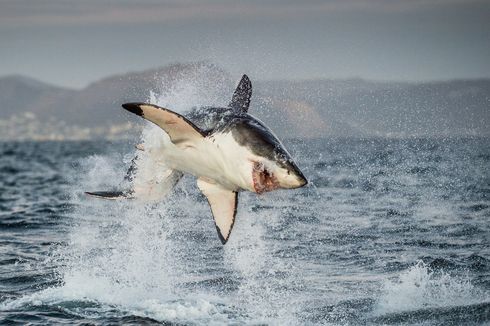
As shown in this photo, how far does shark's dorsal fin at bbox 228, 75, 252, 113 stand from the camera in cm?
911

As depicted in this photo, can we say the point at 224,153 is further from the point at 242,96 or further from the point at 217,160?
the point at 242,96

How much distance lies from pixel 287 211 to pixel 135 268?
8.26m

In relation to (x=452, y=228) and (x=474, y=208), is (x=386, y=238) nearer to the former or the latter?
(x=452, y=228)

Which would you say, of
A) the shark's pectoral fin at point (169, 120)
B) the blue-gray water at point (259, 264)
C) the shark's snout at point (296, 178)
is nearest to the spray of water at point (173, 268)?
the blue-gray water at point (259, 264)

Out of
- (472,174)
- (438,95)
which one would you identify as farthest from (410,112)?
(472,174)

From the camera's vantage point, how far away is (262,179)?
674 centimetres

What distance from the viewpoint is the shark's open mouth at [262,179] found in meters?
6.62

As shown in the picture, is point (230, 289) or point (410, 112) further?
point (410, 112)

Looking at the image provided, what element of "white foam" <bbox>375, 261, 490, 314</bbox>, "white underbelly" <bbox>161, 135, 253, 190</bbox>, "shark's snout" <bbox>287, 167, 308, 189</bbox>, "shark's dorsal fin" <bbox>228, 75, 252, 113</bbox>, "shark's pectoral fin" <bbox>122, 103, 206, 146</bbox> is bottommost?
"white foam" <bbox>375, 261, 490, 314</bbox>

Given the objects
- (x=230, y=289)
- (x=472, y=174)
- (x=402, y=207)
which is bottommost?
(x=230, y=289)

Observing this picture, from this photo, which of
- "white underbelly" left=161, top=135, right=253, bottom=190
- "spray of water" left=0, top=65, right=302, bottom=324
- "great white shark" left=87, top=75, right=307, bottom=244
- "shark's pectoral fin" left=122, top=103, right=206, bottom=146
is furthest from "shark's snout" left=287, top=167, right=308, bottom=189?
"spray of water" left=0, top=65, right=302, bottom=324

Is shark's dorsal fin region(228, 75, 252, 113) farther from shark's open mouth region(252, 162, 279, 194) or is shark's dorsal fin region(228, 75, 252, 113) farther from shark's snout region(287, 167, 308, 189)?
shark's snout region(287, 167, 308, 189)

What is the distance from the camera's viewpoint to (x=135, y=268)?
1219 centimetres

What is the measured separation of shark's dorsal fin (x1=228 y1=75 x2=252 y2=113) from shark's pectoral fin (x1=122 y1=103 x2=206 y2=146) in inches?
51.5
